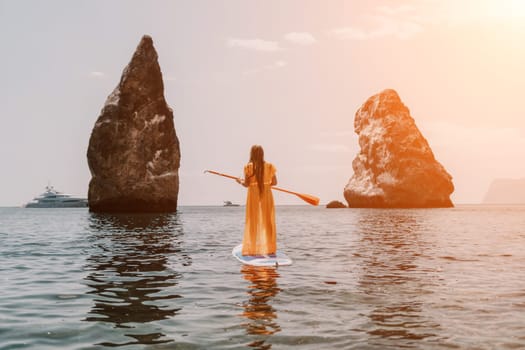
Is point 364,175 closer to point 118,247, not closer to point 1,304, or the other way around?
point 118,247

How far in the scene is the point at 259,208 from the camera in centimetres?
1390

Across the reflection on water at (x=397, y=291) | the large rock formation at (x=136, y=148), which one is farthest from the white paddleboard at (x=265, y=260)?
the large rock formation at (x=136, y=148)

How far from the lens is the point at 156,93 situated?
72.5 metres

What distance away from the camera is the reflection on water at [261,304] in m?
6.75

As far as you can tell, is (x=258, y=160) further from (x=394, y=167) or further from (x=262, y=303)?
(x=394, y=167)

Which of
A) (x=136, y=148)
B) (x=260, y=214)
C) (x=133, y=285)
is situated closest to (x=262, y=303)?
(x=133, y=285)

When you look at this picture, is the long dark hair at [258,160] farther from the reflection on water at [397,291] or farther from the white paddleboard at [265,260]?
the reflection on water at [397,291]

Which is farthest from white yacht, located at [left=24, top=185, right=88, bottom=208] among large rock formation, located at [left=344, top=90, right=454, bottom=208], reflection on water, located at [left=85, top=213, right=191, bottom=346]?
reflection on water, located at [left=85, top=213, right=191, bottom=346]

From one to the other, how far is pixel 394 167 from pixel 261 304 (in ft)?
388

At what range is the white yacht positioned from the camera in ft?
498

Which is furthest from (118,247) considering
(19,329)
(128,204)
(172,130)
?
(172,130)

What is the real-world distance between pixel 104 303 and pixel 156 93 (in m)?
66.2

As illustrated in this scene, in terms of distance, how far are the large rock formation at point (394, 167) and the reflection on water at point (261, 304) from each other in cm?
11124

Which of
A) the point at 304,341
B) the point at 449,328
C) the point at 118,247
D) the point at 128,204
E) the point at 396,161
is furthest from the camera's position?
the point at 396,161
